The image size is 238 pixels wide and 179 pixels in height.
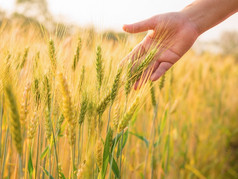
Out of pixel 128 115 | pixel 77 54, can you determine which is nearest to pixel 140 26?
pixel 77 54

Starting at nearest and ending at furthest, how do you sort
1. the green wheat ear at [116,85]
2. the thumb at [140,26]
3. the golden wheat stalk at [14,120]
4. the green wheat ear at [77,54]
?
1. the golden wheat stalk at [14,120]
2. the green wheat ear at [116,85]
3. the green wheat ear at [77,54]
4. the thumb at [140,26]

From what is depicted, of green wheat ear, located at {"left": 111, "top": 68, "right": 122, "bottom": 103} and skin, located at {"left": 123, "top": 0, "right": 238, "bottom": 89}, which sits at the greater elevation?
skin, located at {"left": 123, "top": 0, "right": 238, "bottom": 89}

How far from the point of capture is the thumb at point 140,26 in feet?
3.99

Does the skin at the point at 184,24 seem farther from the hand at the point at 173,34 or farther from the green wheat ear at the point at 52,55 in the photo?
the green wheat ear at the point at 52,55

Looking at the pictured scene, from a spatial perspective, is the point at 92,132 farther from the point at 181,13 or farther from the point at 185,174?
the point at 185,174

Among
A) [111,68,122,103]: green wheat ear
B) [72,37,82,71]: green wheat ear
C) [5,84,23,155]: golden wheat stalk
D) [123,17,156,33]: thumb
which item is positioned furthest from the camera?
[123,17,156,33]: thumb

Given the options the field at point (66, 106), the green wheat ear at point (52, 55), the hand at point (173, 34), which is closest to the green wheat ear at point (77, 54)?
the field at point (66, 106)

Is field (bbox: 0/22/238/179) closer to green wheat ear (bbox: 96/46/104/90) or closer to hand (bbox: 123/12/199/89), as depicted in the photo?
green wheat ear (bbox: 96/46/104/90)

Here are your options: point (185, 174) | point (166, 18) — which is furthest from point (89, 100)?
point (185, 174)

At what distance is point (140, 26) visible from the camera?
1235mm

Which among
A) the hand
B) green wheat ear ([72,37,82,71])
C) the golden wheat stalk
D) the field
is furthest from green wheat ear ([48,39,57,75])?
the hand

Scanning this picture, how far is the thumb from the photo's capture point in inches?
47.9

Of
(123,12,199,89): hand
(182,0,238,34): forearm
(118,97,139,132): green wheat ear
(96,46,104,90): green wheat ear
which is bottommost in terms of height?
(118,97,139,132): green wheat ear

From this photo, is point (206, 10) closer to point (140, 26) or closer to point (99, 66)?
point (140, 26)
